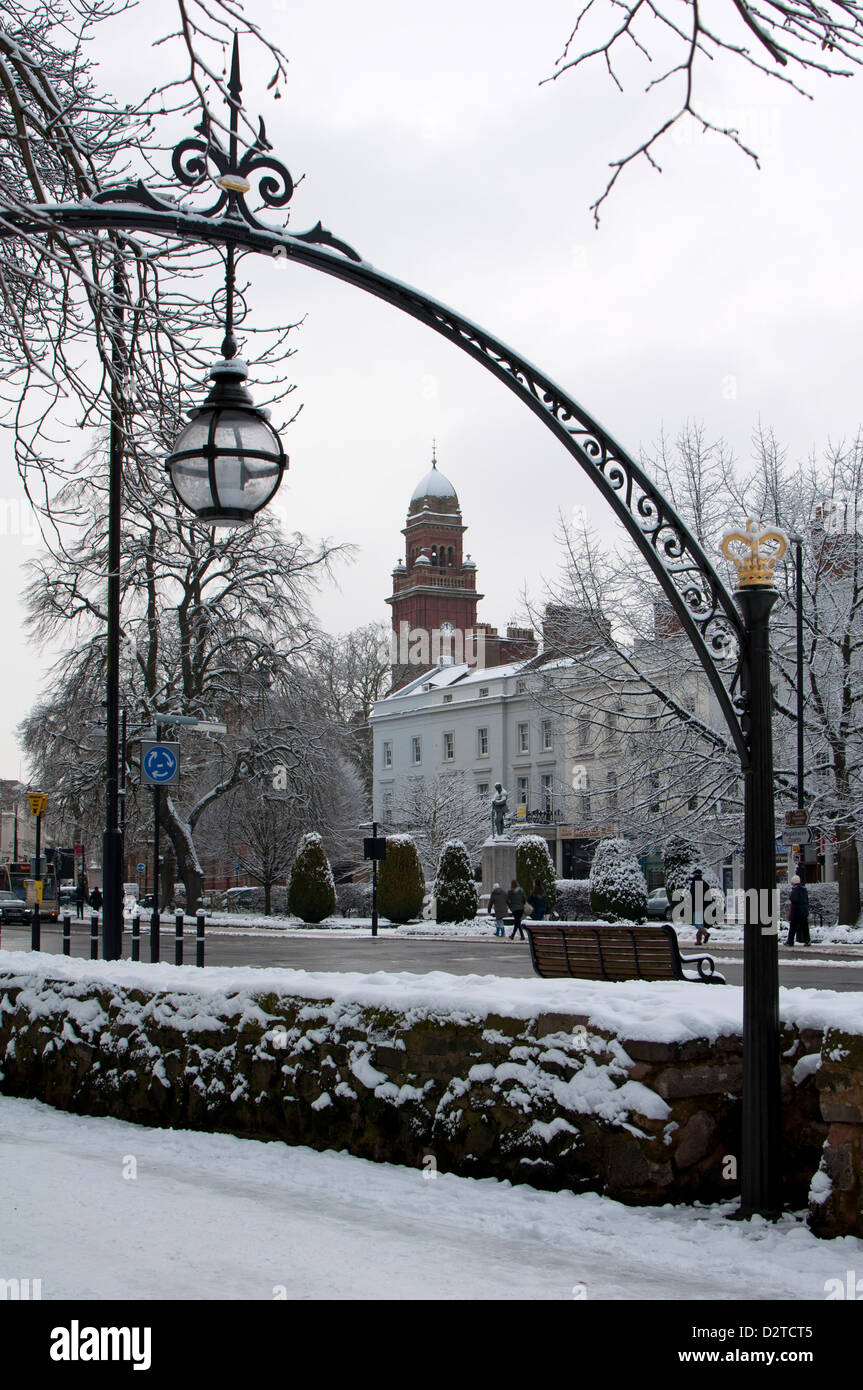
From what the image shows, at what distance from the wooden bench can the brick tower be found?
85.9 meters

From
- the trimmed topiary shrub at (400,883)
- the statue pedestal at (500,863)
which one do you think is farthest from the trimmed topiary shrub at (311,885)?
the statue pedestal at (500,863)

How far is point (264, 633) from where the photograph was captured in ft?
130

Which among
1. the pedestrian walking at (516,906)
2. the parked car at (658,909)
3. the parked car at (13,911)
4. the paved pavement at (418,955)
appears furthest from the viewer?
the parked car at (13,911)

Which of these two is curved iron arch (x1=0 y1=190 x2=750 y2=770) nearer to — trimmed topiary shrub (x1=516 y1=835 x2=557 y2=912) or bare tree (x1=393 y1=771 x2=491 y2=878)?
trimmed topiary shrub (x1=516 y1=835 x2=557 y2=912)

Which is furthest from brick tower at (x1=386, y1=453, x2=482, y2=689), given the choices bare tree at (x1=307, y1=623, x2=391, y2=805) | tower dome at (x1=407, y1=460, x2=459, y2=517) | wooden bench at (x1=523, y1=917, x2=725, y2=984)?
wooden bench at (x1=523, y1=917, x2=725, y2=984)

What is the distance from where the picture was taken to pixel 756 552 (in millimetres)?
6762

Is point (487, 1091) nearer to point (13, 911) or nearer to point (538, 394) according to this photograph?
point (538, 394)

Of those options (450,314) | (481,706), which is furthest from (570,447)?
(481,706)

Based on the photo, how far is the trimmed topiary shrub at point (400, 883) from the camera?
130 feet

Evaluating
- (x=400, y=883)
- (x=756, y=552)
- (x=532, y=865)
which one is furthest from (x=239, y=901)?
(x=756, y=552)

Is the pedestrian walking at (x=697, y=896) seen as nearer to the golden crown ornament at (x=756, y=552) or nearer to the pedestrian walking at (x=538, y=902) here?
the pedestrian walking at (x=538, y=902)

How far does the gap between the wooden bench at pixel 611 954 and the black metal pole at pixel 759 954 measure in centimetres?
244
